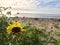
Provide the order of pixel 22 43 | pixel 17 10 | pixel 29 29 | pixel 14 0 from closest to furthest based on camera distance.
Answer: pixel 22 43 → pixel 29 29 → pixel 17 10 → pixel 14 0

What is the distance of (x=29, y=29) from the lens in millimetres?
2701

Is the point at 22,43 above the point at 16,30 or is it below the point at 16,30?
below

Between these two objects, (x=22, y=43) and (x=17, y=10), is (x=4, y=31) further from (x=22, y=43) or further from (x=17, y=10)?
(x=17, y=10)

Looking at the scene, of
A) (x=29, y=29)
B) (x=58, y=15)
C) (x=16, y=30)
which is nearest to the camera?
(x=16, y=30)

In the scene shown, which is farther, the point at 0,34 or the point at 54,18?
the point at 54,18

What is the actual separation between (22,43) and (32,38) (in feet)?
0.37

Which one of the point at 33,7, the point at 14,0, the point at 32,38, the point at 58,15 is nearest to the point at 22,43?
the point at 32,38

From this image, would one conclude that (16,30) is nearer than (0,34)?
Yes

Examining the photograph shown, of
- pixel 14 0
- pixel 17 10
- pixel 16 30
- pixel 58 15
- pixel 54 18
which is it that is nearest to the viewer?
pixel 16 30

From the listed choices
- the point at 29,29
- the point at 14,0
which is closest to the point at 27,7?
the point at 14,0

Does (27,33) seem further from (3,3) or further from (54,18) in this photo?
(3,3)

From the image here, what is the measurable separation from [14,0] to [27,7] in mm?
463

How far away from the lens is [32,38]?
2.56 m

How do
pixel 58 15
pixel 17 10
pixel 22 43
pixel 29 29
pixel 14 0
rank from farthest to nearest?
pixel 14 0, pixel 17 10, pixel 58 15, pixel 29 29, pixel 22 43
